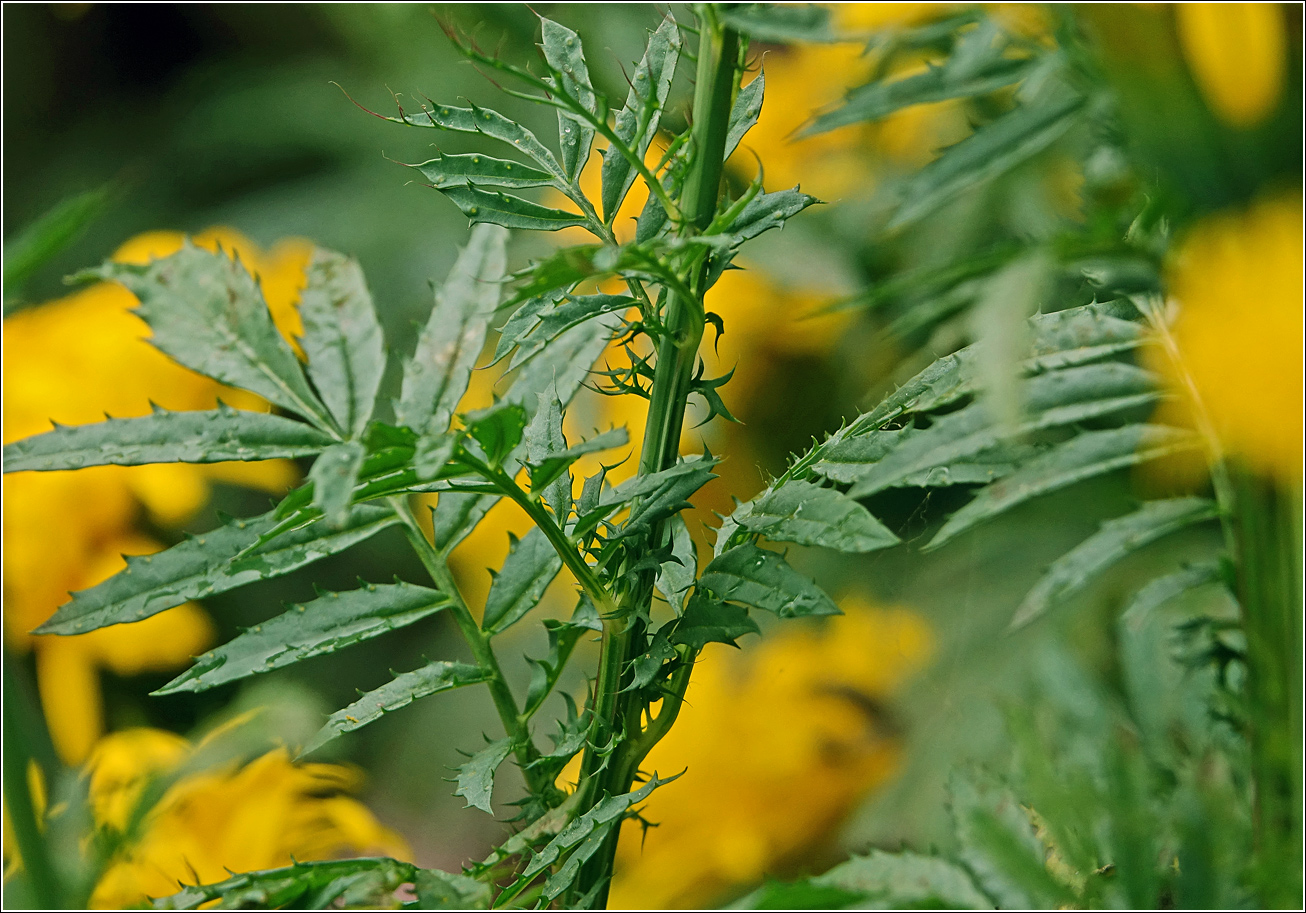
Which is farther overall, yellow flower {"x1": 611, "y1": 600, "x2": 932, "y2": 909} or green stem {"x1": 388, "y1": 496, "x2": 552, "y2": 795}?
yellow flower {"x1": 611, "y1": 600, "x2": 932, "y2": 909}

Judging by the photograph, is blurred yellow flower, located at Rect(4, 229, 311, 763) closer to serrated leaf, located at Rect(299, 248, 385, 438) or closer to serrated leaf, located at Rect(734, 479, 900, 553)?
serrated leaf, located at Rect(299, 248, 385, 438)

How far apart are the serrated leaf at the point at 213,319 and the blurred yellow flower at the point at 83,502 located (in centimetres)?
34

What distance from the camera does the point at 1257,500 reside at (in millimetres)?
242

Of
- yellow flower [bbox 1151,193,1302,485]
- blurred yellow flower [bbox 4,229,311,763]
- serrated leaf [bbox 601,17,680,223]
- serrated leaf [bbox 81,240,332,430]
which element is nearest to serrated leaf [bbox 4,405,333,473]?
serrated leaf [bbox 81,240,332,430]

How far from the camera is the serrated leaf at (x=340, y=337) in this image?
313 millimetres

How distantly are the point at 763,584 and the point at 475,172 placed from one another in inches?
5.4

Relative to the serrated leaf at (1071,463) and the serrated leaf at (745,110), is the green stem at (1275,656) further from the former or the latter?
the serrated leaf at (745,110)

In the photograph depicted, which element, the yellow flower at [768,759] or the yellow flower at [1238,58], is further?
the yellow flower at [768,759]

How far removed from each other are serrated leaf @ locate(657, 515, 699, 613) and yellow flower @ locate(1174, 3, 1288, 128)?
0.53 feet

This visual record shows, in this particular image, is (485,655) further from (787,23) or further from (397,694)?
(787,23)

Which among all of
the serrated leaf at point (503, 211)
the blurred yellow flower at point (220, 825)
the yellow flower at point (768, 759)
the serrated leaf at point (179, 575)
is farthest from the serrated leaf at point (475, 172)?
the yellow flower at point (768, 759)

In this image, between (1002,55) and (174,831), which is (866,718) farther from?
(1002,55)

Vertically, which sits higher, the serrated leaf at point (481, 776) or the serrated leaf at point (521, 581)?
the serrated leaf at point (521, 581)

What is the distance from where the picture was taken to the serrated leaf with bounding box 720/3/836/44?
220mm
